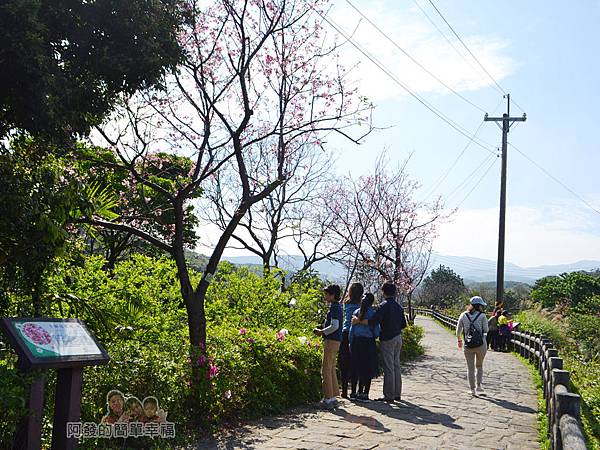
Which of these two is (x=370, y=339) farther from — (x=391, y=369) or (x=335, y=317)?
(x=335, y=317)

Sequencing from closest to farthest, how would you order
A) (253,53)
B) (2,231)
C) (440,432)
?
(2,231) → (440,432) → (253,53)

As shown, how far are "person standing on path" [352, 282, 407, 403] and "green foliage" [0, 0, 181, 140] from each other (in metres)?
4.83

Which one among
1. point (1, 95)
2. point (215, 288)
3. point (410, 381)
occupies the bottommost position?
point (410, 381)

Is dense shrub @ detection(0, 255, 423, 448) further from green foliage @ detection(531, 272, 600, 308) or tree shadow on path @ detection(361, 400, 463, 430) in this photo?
green foliage @ detection(531, 272, 600, 308)

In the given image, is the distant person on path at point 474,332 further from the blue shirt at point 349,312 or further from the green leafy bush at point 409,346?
the green leafy bush at point 409,346

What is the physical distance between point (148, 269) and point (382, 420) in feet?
19.0

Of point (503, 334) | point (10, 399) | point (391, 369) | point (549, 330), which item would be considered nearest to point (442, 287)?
point (549, 330)

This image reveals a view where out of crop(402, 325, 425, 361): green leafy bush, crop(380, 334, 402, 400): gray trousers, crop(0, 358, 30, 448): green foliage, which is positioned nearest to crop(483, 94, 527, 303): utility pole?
crop(402, 325, 425, 361): green leafy bush

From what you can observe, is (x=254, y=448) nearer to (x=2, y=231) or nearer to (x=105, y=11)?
(x=2, y=231)

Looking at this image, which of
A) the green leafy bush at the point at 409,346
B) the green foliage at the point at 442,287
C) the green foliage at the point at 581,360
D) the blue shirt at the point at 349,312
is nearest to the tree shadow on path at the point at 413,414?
the blue shirt at the point at 349,312

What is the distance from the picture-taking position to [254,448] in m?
6.58

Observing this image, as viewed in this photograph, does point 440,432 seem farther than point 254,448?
Yes

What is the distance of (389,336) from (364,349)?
1.47 feet

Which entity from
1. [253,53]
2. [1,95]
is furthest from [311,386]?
[1,95]
